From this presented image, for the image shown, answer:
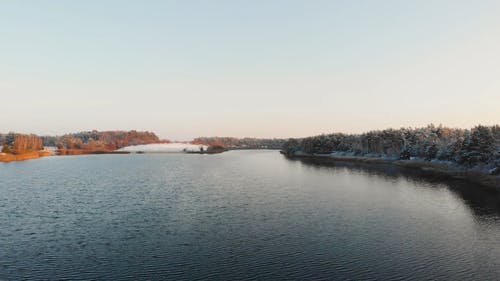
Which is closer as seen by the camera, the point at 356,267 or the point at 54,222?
the point at 356,267

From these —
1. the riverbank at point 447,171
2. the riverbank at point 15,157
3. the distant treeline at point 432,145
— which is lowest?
the riverbank at point 447,171

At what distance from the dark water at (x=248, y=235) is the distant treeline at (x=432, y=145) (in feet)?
74.1

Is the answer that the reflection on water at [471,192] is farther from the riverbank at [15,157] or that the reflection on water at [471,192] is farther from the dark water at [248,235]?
the riverbank at [15,157]

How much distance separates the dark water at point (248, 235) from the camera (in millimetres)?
26250

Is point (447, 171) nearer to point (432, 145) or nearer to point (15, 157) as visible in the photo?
point (432, 145)

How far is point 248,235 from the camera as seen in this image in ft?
115

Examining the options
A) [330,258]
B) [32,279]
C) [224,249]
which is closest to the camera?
[32,279]

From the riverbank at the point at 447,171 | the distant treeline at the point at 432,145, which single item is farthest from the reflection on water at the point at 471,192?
the distant treeline at the point at 432,145

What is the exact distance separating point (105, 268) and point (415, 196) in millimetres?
53186

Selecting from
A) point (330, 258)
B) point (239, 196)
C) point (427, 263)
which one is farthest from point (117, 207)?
point (427, 263)

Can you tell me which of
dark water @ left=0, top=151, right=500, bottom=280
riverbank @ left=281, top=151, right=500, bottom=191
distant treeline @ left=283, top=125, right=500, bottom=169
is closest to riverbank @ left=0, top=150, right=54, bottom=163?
dark water @ left=0, top=151, right=500, bottom=280

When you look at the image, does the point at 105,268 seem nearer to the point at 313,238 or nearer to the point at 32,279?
the point at 32,279

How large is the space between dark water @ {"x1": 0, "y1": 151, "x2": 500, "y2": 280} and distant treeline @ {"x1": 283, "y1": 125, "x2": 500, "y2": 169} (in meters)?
22.6

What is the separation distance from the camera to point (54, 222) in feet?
132
